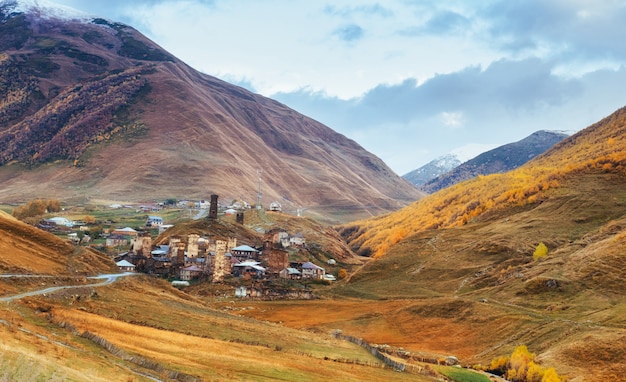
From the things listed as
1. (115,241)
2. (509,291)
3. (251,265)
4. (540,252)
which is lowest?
(115,241)

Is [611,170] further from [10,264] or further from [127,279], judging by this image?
[10,264]

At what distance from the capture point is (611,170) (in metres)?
107

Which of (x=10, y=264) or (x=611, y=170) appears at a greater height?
(x=611, y=170)

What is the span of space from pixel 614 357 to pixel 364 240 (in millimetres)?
136590

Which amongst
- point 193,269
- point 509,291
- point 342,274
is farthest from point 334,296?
point 509,291

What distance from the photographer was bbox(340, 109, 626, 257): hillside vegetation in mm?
112188

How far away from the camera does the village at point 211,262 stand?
89.8m

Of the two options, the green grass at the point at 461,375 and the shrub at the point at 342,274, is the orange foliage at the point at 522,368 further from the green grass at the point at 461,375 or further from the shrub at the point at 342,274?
the shrub at the point at 342,274

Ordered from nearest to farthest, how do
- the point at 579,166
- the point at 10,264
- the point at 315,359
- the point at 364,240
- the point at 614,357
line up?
the point at 315,359 → the point at 614,357 → the point at 10,264 → the point at 579,166 → the point at 364,240

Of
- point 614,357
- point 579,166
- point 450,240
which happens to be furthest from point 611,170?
point 614,357

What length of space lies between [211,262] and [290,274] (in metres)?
15.9

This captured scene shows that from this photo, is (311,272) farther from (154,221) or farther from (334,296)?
(154,221)

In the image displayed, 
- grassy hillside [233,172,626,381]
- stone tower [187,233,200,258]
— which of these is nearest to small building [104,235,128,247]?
stone tower [187,233,200,258]

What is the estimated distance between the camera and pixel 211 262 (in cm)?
9188
